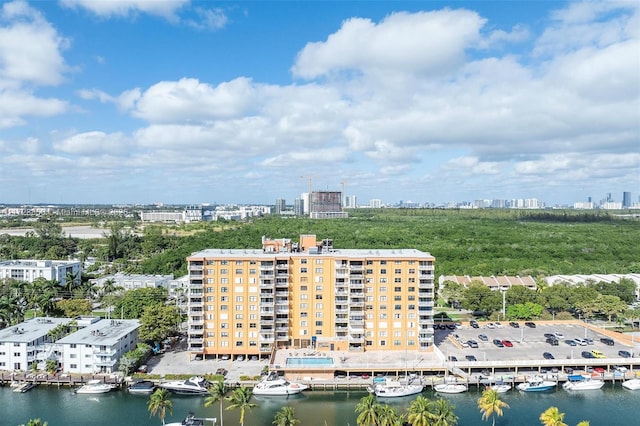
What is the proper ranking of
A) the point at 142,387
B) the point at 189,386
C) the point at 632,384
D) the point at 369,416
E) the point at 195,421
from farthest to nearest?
the point at 632,384, the point at 142,387, the point at 189,386, the point at 195,421, the point at 369,416

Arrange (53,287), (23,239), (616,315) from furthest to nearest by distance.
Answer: (23,239), (53,287), (616,315)

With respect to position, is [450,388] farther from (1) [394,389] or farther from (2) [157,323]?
(2) [157,323]

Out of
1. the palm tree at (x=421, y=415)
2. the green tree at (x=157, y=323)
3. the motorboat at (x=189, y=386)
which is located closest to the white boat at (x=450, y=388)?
the palm tree at (x=421, y=415)

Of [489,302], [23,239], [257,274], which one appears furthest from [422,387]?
[23,239]

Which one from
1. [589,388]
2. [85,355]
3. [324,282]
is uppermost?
[324,282]

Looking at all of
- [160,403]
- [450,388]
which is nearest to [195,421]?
[160,403]

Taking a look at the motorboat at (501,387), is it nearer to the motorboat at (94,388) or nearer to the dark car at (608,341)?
the dark car at (608,341)

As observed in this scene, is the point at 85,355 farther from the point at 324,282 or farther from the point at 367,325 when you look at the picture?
the point at 367,325
